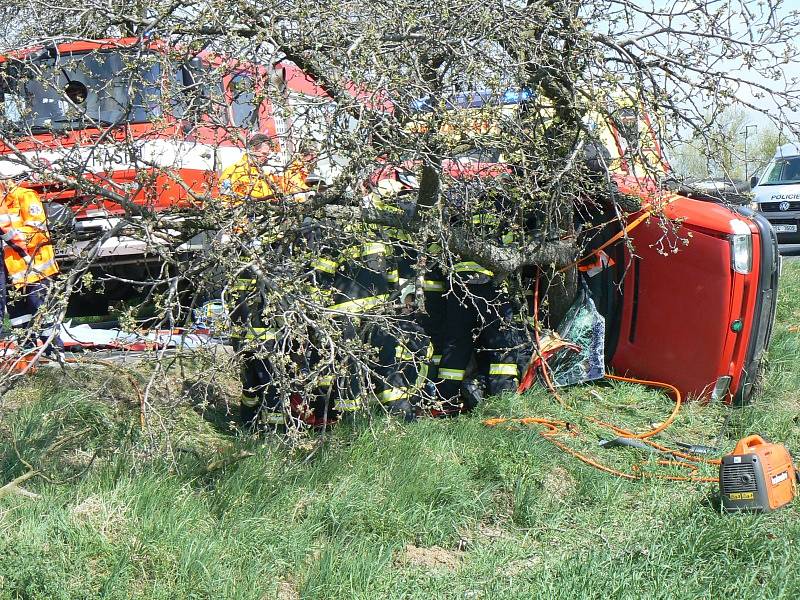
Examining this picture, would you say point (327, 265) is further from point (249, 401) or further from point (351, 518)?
point (351, 518)

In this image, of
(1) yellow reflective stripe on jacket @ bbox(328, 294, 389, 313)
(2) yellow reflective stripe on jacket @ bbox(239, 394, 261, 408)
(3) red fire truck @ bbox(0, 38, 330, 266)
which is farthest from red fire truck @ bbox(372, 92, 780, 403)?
(2) yellow reflective stripe on jacket @ bbox(239, 394, 261, 408)

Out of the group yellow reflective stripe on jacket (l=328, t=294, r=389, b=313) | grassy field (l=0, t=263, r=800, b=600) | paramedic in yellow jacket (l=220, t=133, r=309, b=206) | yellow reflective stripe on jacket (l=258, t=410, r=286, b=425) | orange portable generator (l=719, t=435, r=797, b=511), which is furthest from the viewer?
yellow reflective stripe on jacket (l=328, t=294, r=389, b=313)

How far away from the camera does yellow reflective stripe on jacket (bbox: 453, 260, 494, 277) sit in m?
5.12

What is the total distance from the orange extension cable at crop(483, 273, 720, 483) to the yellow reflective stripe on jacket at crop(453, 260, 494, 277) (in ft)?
1.69

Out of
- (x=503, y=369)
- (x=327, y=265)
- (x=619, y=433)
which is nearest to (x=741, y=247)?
(x=619, y=433)

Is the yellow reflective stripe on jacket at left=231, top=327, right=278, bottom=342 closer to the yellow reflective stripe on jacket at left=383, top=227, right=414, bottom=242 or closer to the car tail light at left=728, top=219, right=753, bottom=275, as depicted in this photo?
the yellow reflective stripe on jacket at left=383, top=227, right=414, bottom=242

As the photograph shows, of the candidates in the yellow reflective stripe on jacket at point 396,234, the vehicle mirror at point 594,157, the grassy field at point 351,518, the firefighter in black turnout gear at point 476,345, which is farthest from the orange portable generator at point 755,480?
the yellow reflective stripe on jacket at point 396,234

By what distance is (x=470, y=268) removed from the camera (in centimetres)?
513

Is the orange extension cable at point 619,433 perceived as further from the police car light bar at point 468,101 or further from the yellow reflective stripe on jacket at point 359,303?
the police car light bar at point 468,101

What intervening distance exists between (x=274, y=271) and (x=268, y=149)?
53 cm

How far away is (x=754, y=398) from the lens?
5520 millimetres

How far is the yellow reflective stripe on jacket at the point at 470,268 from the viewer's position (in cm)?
512

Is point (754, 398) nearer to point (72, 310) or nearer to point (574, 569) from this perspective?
point (574, 569)

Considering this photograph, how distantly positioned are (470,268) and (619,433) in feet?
4.23
